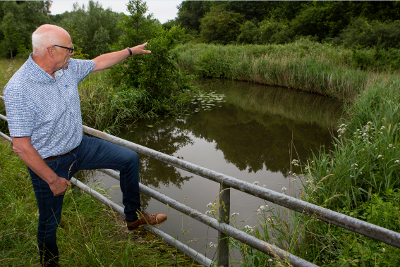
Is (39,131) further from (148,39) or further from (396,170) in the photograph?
(148,39)

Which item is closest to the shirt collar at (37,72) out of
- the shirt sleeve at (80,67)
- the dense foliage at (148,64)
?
the shirt sleeve at (80,67)

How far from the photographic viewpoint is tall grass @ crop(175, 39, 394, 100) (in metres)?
10.2

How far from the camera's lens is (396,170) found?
3.35 m

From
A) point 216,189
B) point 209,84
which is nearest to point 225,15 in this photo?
point 209,84

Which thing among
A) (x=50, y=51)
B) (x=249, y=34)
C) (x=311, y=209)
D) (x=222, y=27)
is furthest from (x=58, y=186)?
(x=222, y=27)

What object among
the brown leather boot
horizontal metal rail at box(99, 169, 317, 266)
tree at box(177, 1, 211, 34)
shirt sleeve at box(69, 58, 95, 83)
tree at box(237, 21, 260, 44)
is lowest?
the brown leather boot

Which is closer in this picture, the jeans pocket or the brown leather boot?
the jeans pocket

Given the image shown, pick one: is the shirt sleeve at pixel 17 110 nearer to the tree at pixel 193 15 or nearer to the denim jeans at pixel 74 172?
the denim jeans at pixel 74 172

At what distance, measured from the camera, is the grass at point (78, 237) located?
6.18 feet

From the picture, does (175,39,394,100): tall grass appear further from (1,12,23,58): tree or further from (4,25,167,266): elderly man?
(1,12,23,58): tree

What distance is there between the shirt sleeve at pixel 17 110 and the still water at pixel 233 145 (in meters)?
1.58

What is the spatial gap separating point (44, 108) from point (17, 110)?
0.14 m

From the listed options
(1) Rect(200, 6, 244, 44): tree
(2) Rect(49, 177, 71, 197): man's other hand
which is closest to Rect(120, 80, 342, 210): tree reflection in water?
(2) Rect(49, 177, 71, 197): man's other hand

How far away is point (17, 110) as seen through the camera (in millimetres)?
1578
